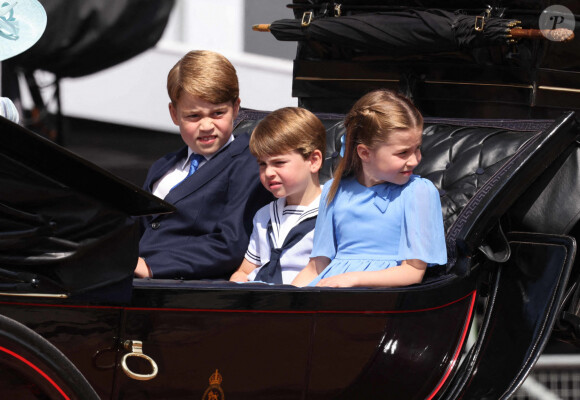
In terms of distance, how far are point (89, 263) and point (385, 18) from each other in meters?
1.44

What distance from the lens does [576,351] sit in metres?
3.78

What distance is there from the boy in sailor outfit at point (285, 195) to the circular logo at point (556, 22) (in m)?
0.75

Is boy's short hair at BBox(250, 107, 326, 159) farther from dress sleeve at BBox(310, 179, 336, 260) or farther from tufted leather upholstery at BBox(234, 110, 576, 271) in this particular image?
tufted leather upholstery at BBox(234, 110, 576, 271)

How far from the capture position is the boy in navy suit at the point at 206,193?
2328 mm

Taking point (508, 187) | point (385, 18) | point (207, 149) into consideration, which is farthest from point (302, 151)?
point (385, 18)

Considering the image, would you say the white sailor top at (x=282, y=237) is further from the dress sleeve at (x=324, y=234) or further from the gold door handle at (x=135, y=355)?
the gold door handle at (x=135, y=355)

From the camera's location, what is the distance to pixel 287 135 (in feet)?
7.59

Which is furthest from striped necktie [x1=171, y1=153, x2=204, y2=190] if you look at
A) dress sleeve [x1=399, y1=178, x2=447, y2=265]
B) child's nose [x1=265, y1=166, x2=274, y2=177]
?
dress sleeve [x1=399, y1=178, x2=447, y2=265]

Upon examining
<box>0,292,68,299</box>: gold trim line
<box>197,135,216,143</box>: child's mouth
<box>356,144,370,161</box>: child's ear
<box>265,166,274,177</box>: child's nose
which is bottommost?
<box>0,292,68,299</box>: gold trim line

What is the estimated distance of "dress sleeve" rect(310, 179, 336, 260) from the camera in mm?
2258

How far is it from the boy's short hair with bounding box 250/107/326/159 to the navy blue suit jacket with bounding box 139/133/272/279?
116mm

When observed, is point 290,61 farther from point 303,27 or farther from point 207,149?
point 207,149

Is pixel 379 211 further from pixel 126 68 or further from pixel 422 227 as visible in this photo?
pixel 126 68

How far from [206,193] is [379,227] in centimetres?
47
